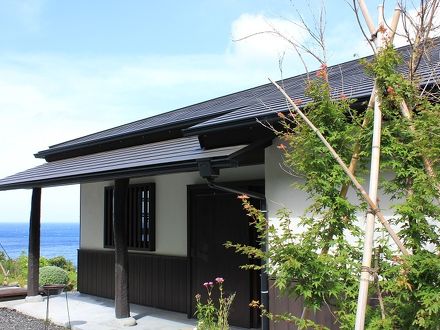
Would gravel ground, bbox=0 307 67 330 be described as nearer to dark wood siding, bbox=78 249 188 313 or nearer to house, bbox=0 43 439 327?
house, bbox=0 43 439 327

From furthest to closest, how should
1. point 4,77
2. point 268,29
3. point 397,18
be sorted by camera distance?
1. point 4,77
2. point 268,29
3. point 397,18

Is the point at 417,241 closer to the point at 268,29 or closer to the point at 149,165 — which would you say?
the point at 268,29

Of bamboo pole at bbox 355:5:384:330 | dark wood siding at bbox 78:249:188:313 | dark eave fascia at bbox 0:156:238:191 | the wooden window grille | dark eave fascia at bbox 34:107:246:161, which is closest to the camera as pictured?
bamboo pole at bbox 355:5:384:330

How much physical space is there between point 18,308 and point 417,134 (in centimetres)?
901

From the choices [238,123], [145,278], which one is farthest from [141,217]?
[238,123]

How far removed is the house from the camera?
239 inches

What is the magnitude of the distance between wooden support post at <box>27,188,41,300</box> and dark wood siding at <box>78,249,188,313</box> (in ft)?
4.50

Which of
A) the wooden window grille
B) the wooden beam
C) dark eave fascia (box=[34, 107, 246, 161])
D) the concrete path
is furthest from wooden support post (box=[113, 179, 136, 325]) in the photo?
the wooden window grille

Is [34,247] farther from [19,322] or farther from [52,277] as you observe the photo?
[19,322]

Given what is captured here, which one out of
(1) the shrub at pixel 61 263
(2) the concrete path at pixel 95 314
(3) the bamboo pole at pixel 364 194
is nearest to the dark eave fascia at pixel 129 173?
(3) the bamboo pole at pixel 364 194

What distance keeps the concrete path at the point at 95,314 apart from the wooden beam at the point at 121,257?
269 mm

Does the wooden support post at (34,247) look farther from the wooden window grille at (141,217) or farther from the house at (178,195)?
the wooden window grille at (141,217)

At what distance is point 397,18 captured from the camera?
11.3ft

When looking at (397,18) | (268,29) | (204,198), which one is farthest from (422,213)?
(204,198)
